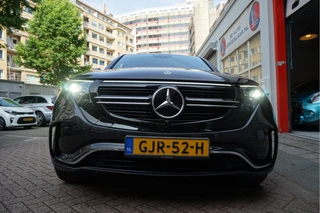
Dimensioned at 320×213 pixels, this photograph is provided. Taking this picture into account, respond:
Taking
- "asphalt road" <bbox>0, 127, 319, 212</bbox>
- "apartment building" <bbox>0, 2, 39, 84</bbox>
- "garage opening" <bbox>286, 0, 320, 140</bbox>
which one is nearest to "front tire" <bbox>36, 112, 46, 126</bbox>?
"asphalt road" <bbox>0, 127, 319, 212</bbox>

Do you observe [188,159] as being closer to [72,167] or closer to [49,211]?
[72,167]

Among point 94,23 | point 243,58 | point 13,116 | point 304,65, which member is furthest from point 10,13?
point 94,23

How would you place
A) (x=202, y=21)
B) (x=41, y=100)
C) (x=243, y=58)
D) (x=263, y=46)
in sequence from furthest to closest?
1. (x=202, y=21)
2. (x=41, y=100)
3. (x=243, y=58)
4. (x=263, y=46)

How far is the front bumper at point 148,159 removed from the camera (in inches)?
70.2

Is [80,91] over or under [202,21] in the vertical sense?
under

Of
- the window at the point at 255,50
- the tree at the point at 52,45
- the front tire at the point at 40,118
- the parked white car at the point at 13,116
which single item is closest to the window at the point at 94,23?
the tree at the point at 52,45

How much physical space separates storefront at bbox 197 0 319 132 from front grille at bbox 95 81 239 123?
462cm

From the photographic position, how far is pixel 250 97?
2.01 metres

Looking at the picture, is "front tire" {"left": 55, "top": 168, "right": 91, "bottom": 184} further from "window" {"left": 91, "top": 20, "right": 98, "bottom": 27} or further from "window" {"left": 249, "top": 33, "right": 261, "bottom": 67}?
"window" {"left": 91, "top": 20, "right": 98, "bottom": 27}

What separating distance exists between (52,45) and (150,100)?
74.3 feet

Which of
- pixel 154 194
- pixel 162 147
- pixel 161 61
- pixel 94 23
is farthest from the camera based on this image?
pixel 94 23

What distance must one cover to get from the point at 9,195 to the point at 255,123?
2081 mm

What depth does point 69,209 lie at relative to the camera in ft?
5.99

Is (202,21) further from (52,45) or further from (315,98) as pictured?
(315,98)
